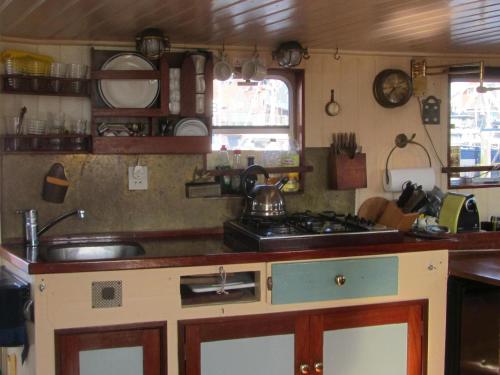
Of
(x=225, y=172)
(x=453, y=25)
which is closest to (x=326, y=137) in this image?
(x=225, y=172)

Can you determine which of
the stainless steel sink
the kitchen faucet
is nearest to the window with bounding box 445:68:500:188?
the stainless steel sink

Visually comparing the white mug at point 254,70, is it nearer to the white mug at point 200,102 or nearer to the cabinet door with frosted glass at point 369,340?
the white mug at point 200,102

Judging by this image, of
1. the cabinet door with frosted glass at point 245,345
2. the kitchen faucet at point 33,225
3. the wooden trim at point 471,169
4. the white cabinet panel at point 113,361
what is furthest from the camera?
the wooden trim at point 471,169

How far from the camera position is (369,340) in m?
2.70

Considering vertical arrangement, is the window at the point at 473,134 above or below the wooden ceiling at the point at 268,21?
below

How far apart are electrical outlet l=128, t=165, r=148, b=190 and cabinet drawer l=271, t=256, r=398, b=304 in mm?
923

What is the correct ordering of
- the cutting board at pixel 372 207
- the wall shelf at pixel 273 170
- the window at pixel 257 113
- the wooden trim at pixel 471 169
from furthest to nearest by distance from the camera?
the wooden trim at pixel 471 169 < the cutting board at pixel 372 207 < the window at pixel 257 113 < the wall shelf at pixel 273 170

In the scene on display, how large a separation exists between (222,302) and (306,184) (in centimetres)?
109

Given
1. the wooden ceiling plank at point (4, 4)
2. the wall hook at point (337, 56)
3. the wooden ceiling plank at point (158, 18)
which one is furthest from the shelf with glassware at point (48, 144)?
the wall hook at point (337, 56)

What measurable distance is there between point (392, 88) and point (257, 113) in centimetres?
80

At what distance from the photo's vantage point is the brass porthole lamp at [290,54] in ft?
10.1

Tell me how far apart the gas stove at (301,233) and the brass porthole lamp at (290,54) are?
80cm

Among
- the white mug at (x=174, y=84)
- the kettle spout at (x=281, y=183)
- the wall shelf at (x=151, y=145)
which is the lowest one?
the kettle spout at (x=281, y=183)

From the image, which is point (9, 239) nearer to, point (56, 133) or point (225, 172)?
point (56, 133)
